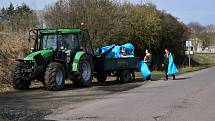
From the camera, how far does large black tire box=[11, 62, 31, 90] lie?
1822cm

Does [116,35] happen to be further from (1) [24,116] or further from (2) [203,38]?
(2) [203,38]

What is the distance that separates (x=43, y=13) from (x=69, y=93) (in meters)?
22.8

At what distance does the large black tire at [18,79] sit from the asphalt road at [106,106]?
1.00 m

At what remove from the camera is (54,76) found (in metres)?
17.7

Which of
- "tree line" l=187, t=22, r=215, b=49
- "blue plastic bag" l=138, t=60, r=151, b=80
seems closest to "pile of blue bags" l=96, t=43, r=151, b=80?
"blue plastic bag" l=138, t=60, r=151, b=80

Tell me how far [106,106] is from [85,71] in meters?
7.38

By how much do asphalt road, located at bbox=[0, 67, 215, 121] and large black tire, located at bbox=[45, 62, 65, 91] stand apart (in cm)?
42

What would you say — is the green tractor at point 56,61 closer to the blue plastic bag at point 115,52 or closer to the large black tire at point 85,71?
the large black tire at point 85,71

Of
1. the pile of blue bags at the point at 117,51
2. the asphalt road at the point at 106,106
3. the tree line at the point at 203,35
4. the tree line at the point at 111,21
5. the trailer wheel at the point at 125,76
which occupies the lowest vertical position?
the asphalt road at the point at 106,106

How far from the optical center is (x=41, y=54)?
18.4 m

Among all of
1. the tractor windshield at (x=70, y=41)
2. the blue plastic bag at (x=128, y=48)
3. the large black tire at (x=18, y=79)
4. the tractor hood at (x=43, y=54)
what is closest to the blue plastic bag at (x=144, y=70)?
the blue plastic bag at (x=128, y=48)

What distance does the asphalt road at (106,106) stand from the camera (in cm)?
1112

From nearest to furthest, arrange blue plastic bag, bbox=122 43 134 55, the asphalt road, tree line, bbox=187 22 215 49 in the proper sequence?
the asphalt road
blue plastic bag, bbox=122 43 134 55
tree line, bbox=187 22 215 49

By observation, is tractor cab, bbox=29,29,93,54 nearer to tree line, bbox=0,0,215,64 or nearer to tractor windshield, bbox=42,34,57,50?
tractor windshield, bbox=42,34,57,50
